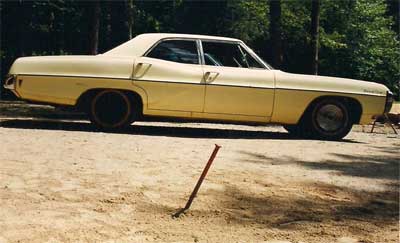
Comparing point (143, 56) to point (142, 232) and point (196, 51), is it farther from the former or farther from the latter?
point (142, 232)

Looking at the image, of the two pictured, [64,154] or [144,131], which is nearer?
[64,154]

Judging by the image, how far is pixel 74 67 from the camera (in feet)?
23.7

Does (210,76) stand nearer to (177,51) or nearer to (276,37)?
(177,51)

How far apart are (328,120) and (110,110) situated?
128 inches

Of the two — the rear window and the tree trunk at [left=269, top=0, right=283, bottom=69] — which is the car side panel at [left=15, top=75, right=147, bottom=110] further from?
the tree trunk at [left=269, top=0, right=283, bottom=69]

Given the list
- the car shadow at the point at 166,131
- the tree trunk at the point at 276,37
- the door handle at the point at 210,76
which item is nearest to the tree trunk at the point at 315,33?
the tree trunk at the point at 276,37

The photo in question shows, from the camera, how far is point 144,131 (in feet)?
25.7

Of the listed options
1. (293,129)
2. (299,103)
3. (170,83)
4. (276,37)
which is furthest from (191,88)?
(276,37)

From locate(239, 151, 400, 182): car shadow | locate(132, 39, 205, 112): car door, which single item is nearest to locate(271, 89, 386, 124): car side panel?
locate(132, 39, 205, 112): car door

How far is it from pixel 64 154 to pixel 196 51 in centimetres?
301

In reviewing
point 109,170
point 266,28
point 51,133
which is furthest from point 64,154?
point 266,28

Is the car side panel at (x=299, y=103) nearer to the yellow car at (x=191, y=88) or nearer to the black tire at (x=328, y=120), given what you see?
the yellow car at (x=191, y=88)

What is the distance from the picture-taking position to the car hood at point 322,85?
7691 millimetres

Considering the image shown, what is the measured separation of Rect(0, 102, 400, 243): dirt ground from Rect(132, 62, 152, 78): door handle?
926mm
